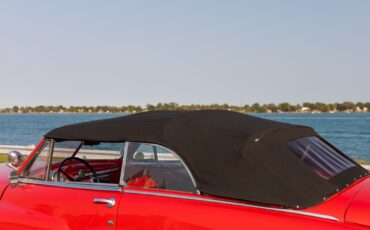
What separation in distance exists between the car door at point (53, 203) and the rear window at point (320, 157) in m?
1.43

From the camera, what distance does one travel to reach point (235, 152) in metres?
3.25

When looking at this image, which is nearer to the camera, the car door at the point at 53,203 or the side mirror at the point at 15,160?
the car door at the point at 53,203

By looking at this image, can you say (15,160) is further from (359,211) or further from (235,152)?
(359,211)

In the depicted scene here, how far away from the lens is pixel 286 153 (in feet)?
11.0

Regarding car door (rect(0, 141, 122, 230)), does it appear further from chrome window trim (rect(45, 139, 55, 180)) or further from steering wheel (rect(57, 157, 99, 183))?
steering wheel (rect(57, 157, 99, 183))

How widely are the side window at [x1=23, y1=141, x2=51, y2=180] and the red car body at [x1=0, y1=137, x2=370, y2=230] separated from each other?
0.10m

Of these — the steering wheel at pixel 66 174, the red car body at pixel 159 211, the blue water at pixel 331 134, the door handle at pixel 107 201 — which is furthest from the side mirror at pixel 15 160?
the blue water at pixel 331 134

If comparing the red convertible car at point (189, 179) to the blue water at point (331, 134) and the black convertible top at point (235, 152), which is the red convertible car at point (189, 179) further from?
the blue water at point (331, 134)

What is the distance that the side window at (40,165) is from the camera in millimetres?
4066

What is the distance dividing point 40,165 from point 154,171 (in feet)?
3.69

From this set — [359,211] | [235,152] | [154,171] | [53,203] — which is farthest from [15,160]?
[359,211]

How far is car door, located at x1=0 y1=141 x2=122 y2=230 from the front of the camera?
351 cm

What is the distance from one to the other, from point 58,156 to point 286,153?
6.67ft

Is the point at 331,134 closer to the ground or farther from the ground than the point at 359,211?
closer to the ground
